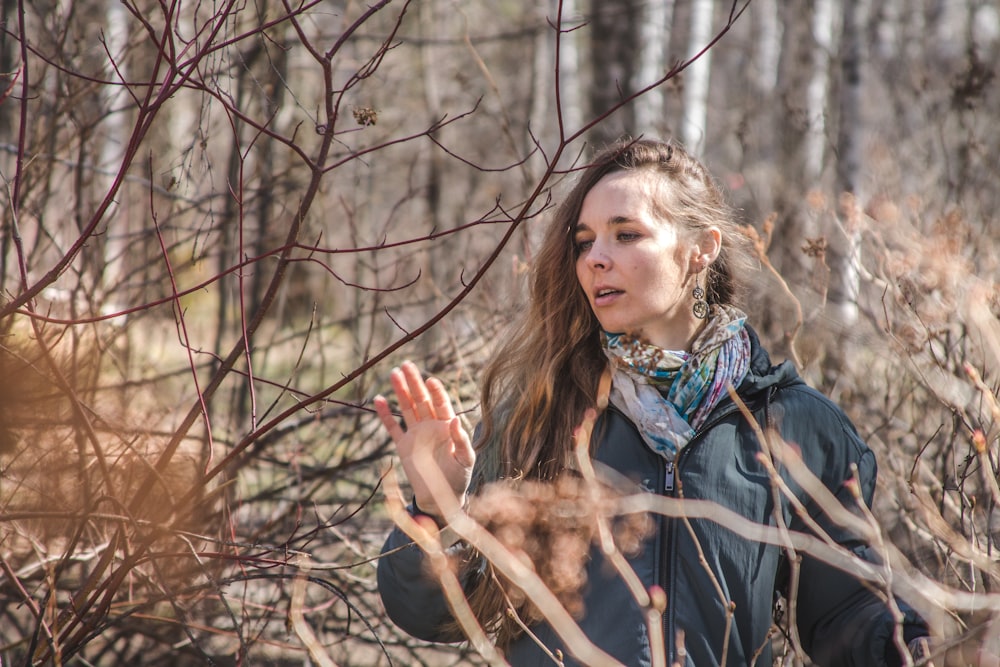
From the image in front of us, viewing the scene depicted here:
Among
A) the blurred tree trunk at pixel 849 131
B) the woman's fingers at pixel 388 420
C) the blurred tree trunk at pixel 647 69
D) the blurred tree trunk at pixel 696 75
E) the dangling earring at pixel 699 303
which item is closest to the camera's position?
the woman's fingers at pixel 388 420

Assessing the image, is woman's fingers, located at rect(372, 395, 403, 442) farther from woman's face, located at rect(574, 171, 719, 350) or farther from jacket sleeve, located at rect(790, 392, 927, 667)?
jacket sleeve, located at rect(790, 392, 927, 667)

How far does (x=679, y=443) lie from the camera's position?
87.6 inches

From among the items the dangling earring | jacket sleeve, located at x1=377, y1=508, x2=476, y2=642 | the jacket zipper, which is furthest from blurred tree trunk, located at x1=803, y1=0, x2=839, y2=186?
→ jacket sleeve, located at x1=377, y1=508, x2=476, y2=642

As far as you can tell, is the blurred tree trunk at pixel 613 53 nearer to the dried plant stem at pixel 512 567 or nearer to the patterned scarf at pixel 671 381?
the patterned scarf at pixel 671 381

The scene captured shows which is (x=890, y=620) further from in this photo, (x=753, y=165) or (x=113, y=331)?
(x=753, y=165)

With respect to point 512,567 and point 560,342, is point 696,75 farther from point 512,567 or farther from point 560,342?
point 512,567

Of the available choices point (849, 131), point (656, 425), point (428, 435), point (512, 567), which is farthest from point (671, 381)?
point (849, 131)

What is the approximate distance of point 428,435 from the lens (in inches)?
74.9

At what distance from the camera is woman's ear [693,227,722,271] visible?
260 cm

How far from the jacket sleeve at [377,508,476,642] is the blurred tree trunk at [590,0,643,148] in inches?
159

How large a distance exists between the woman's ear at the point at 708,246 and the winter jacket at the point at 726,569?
384mm

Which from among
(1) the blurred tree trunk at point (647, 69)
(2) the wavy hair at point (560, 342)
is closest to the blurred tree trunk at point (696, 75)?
(1) the blurred tree trunk at point (647, 69)

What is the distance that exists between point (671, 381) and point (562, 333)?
364mm

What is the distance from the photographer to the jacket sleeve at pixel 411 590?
218cm
